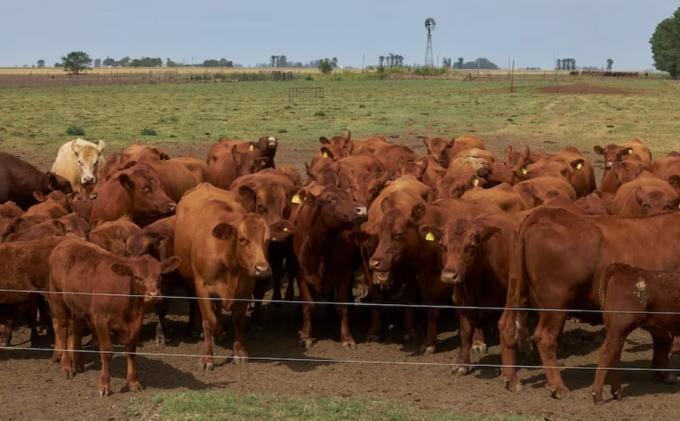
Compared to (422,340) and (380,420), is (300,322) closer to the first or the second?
(422,340)

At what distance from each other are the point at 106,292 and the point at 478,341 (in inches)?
149

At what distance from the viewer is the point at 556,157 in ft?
52.8

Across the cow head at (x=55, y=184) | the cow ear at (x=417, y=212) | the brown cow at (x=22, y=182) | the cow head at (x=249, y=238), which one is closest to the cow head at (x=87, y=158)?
the cow head at (x=55, y=184)

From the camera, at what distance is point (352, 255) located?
10797 mm

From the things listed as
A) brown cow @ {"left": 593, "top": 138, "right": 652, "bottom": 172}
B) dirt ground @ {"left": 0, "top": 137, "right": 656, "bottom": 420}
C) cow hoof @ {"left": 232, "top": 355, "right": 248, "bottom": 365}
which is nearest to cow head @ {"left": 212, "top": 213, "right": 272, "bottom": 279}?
cow hoof @ {"left": 232, "top": 355, "right": 248, "bottom": 365}

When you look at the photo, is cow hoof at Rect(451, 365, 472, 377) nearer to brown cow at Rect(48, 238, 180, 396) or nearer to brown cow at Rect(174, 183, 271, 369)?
brown cow at Rect(174, 183, 271, 369)

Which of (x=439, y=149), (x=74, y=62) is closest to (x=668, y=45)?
(x=74, y=62)

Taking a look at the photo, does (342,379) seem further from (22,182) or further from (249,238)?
(22,182)

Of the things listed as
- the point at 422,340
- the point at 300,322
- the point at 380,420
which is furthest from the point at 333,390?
the point at 300,322

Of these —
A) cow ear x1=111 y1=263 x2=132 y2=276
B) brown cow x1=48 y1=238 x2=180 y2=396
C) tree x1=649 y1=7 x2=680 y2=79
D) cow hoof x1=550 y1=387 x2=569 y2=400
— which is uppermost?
tree x1=649 y1=7 x2=680 y2=79

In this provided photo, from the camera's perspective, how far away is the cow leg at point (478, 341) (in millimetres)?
9773

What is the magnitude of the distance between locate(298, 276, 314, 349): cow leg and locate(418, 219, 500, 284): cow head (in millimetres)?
2073

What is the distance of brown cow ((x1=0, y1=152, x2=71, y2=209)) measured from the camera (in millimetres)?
14273

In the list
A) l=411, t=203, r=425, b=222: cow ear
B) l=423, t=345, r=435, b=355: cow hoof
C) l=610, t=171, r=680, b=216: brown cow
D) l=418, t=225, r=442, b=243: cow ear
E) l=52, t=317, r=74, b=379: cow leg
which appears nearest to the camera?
l=52, t=317, r=74, b=379: cow leg
